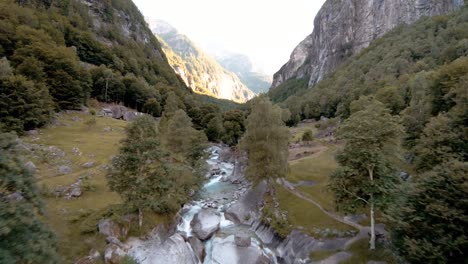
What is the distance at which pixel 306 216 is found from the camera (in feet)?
108

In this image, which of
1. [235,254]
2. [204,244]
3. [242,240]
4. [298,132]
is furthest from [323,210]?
[298,132]

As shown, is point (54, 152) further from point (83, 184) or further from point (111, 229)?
point (111, 229)

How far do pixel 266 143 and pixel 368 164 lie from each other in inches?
634

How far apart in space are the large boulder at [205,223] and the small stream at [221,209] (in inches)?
21.7

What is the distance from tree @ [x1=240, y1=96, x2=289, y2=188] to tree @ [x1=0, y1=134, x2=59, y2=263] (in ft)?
89.7

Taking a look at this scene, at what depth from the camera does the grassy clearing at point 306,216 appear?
29.5 metres

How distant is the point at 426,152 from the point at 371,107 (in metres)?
6.05

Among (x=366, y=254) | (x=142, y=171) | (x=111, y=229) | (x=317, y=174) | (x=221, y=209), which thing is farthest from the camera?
(x=317, y=174)

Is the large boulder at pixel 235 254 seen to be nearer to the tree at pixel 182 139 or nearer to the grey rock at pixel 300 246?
the grey rock at pixel 300 246

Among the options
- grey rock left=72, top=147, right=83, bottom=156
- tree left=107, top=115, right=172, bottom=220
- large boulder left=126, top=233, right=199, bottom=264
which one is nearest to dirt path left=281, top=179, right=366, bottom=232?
large boulder left=126, top=233, right=199, bottom=264

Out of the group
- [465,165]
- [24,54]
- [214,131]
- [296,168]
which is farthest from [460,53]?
[24,54]

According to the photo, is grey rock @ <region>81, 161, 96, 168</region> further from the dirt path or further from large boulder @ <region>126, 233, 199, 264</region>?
the dirt path

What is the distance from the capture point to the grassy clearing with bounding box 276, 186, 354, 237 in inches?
1160

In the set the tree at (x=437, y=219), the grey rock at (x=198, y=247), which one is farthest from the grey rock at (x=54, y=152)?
the tree at (x=437, y=219)
